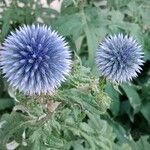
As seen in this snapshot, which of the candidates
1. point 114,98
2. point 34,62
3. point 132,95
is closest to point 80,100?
point 34,62

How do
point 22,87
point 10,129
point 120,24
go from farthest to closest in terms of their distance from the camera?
point 120,24, point 10,129, point 22,87

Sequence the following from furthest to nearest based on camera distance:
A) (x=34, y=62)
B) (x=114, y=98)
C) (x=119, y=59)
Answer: (x=114, y=98) → (x=119, y=59) → (x=34, y=62)

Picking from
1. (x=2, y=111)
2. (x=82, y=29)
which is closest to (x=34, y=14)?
(x=82, y=29)

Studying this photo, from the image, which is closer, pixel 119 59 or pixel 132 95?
pixel 119 59

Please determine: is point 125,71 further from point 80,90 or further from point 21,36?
point 21,36

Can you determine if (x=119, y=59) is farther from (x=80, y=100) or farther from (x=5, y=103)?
(x=5, y=103)

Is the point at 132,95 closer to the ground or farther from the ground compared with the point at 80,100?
closer to the ground

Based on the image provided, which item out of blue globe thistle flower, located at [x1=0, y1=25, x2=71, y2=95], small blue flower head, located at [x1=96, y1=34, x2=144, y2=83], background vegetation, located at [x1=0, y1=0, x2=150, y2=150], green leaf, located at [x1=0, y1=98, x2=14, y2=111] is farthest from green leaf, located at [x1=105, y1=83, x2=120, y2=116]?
blue globe thistle flower, located at [x1=0, y1=25, x2=71, y2=95]

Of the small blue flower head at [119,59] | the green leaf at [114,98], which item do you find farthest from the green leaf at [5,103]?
the small blue flower head at [119,59]
